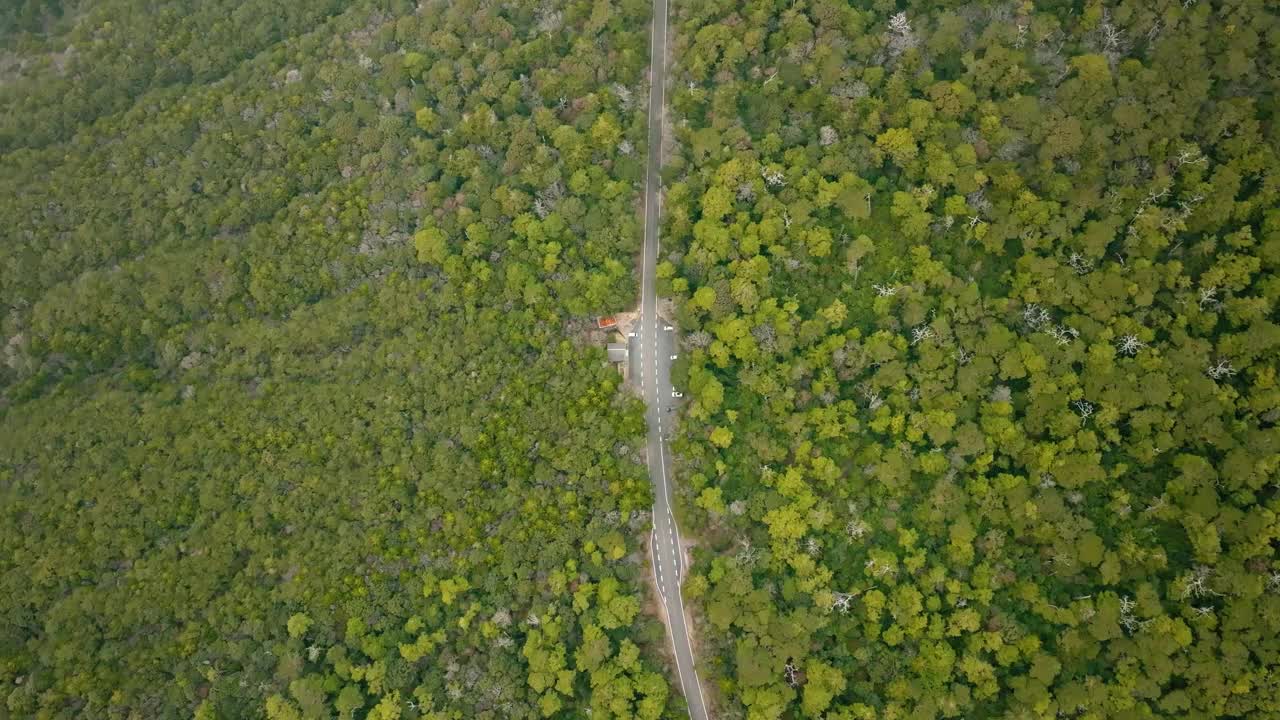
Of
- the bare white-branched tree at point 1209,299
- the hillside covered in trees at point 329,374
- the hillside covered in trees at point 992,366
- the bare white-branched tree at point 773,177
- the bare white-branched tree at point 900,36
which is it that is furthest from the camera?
the bare white-branched tree at point 900,36

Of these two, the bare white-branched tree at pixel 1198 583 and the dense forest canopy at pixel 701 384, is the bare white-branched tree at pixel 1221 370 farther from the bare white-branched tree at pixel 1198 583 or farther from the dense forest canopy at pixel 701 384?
the bare white-branched tree at pixel 1198 583

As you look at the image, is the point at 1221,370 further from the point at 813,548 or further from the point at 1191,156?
the point at 813,548

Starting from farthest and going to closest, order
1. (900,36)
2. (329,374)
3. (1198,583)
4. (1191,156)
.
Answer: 1. (329,374)
2. (900,36)
3. (1191,156)
4. (1198,583)

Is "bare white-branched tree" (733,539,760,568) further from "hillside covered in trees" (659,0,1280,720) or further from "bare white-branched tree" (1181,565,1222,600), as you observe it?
"bare white-branched tree" (1181,565,1222,600)

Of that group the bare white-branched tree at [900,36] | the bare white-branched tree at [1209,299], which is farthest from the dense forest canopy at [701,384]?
the bare white-branched tree at [1209,299]

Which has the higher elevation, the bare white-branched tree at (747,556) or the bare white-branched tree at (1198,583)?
the bare white-branched tree at (1198,583)

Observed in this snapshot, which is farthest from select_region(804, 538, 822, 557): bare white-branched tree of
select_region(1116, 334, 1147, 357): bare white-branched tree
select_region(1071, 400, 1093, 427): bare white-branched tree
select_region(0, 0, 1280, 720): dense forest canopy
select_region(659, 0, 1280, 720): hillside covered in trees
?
select_region(1116, 334, 1147, 357): bare white-branched tree

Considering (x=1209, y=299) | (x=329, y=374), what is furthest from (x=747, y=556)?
(x=329, y=374)
